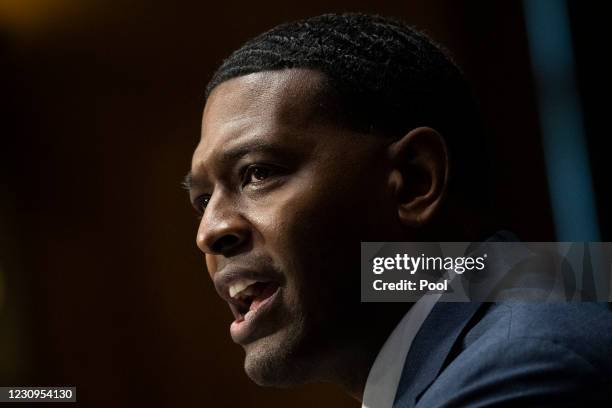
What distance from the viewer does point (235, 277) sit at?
4.76ft

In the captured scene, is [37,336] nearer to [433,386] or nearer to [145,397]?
[145,397]

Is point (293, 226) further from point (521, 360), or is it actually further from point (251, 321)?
point (521, 360)

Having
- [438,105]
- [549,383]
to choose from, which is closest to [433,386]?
[549,383]

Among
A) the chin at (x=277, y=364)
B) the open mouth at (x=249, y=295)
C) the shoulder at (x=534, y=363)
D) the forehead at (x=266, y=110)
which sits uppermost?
the forehead at (x=266, y=110)

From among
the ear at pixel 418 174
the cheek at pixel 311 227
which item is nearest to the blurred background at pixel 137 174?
the ear at pixel 418 174

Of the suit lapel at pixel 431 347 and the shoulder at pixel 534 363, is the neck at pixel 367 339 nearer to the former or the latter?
the suit lapel at pixel 431 347

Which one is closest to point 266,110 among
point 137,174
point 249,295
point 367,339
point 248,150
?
point 248,150

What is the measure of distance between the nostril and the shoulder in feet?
1.33

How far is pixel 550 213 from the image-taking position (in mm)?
1999

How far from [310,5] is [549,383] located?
1.35 metres

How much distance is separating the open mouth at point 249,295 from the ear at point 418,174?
0.81 feet

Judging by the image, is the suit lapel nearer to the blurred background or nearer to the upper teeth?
the upper teeth

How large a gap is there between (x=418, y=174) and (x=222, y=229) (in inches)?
13.1

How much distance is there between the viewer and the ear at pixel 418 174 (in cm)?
145
